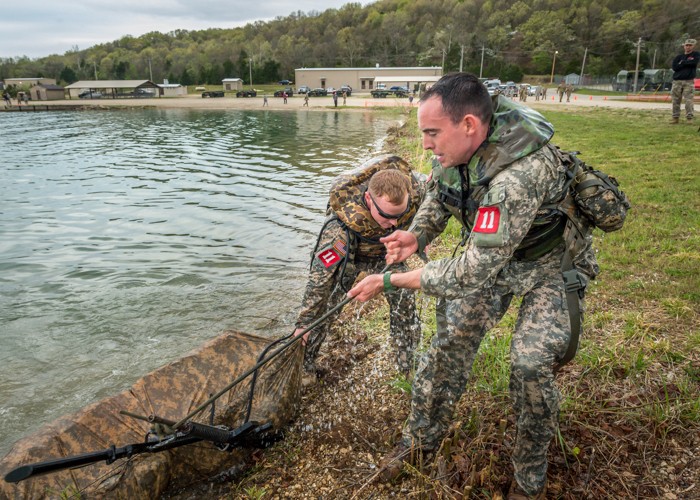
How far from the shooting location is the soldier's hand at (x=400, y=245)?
9.96 ft

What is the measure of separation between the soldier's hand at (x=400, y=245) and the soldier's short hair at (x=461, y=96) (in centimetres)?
92

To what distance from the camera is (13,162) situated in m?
20.0

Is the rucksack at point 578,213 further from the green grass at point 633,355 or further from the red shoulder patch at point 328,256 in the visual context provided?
the red shoulder patch at point 328,256

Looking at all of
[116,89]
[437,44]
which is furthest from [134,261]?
[437,44]

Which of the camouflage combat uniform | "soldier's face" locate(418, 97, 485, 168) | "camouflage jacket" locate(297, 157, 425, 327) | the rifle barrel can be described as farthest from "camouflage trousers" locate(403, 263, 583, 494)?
the rifle barrel

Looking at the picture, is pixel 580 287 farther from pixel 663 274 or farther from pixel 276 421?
pixel 663 274

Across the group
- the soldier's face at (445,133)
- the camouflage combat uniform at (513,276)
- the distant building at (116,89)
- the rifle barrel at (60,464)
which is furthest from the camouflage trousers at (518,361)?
the distant building at (116,89)

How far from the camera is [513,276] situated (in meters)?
2.63

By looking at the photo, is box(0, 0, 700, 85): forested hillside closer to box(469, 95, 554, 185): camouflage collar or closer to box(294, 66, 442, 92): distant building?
box(294, 66, 442, 92): distant building

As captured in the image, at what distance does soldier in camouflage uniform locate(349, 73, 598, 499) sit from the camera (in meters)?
2.29

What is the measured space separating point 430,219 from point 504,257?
88 centimetres

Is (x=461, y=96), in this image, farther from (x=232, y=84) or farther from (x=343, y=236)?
(x=232, y=84)

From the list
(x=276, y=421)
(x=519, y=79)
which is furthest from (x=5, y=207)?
(x=519, y=79)

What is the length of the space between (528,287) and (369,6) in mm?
213380
